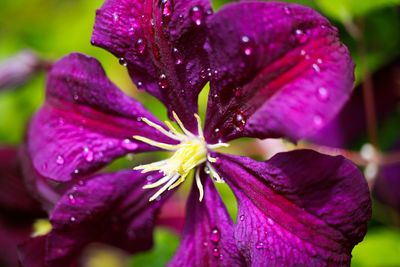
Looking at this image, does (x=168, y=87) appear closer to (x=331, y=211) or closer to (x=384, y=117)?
(x=331, y=211)

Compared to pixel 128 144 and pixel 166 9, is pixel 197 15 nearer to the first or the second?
pixel 166 9

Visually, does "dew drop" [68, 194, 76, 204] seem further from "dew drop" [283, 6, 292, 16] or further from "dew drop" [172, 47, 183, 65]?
"dew drop" [283, 6, 292, 16]

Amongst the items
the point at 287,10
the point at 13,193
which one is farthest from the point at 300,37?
the point at 13,193

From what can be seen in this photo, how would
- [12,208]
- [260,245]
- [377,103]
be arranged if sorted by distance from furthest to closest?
[12,208], [377,103], [260,245]

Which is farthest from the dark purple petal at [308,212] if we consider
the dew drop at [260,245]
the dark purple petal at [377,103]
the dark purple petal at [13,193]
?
the dark purple petal at [13,193]

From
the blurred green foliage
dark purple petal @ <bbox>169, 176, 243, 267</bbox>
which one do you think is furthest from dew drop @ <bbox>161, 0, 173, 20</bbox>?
the blurred green foliage

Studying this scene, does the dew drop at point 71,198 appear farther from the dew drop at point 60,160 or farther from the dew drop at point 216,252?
the dew drop at point 216,252
